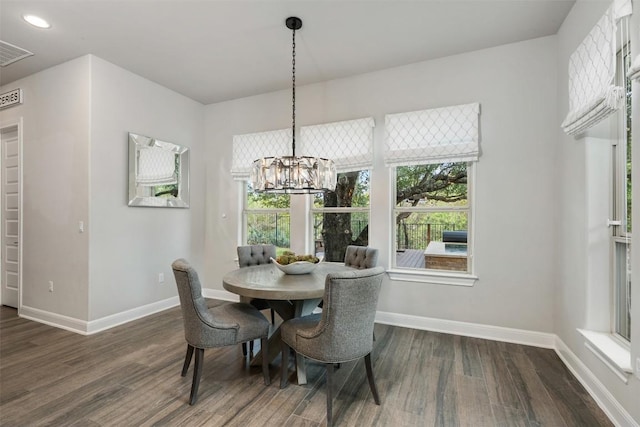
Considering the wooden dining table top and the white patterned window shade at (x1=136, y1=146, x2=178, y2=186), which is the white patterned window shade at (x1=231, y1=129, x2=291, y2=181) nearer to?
the white patterned window shade at (x1=136, y1=146, x2=178, y2=186)

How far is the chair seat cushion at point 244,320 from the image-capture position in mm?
2217

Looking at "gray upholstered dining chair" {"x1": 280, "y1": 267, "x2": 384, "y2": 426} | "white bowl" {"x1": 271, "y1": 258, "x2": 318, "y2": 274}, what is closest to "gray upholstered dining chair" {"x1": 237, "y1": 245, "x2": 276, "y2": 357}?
"white bowl" {"x1": 271, "y1": 258, "x2": 318, "y2": 274}

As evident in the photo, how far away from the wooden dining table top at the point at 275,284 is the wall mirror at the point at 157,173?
198cm

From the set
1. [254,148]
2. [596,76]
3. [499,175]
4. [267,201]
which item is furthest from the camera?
[267,201]

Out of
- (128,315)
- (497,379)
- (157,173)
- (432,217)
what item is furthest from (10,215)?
(497,379)

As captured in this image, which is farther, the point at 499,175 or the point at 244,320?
the point at 499,175

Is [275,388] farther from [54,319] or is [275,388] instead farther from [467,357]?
[54,319]

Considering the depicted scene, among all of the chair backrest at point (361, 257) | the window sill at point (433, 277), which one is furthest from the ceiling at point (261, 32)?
the window sill at point (433, 277)

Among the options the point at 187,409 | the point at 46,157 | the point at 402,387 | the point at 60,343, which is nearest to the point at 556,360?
the point at 402,387

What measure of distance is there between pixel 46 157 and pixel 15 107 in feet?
3.16

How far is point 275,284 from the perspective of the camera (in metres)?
2.28

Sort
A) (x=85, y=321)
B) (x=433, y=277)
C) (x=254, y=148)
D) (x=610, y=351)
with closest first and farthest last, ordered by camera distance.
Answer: (x=610, y=351), (x=85, y=321), (x=433, y=277), (x=254, y=148)

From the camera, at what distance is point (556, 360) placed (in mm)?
2674

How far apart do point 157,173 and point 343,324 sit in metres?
3.36
